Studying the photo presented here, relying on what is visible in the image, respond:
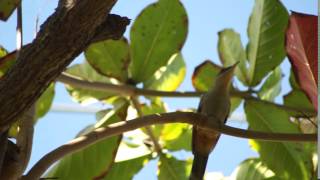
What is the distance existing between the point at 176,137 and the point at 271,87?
307 millimetres

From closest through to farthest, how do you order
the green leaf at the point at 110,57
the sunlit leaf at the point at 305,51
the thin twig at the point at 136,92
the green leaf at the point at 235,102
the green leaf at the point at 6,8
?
the sunlit leaf at the point at 305,51, the green leaf at the point at 6,8, the thin twig at the point at 136,92, the green leaf at the point at 110,57, the green leaf at the point at 235,102

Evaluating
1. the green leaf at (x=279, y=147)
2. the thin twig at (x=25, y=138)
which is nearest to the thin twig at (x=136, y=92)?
the green leaf at (x=279, y=147)

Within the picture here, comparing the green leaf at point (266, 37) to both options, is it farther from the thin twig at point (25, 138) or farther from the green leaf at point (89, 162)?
the thin twig at point (25, 138)

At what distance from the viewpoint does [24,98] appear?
0.69m

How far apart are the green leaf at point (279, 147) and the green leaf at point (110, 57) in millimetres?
350

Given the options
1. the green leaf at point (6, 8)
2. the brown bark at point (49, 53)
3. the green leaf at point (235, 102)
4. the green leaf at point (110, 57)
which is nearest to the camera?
the brown bark at point (49, 53)

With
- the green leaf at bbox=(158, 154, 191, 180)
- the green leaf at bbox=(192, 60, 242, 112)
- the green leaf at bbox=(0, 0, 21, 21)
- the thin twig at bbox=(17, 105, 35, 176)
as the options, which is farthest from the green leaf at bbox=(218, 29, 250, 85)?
the thin twig at bbox=(17, 105, 35, 176)

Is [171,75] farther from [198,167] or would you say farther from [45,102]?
[198,167]

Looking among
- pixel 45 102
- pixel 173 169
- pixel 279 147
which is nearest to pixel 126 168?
pixel 173 169

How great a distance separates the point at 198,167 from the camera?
1.00 meters

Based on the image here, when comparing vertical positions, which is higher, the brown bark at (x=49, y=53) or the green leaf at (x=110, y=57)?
the brown bark at (x=49, y=53)

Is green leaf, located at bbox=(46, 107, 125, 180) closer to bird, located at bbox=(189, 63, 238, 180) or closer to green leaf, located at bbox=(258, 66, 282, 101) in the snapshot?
bird, located at bbox=(189, 63, 238, 180)

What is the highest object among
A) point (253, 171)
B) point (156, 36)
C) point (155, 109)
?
point (156, 36)

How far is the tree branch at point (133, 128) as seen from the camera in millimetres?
749
